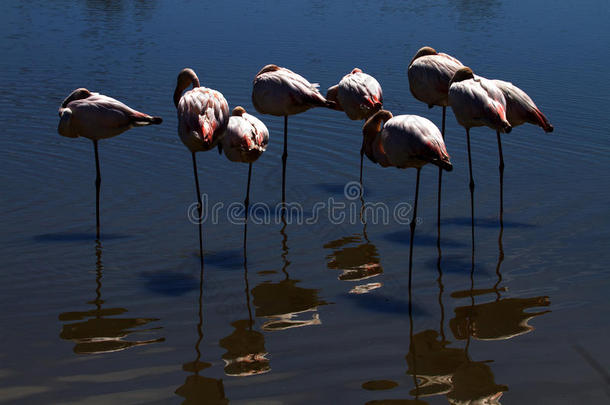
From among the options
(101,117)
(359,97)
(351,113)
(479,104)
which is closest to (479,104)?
(479,104)

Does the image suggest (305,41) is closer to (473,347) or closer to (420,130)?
(420,130)

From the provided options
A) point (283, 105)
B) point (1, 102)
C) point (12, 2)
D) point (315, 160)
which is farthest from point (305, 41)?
point (12, 2)

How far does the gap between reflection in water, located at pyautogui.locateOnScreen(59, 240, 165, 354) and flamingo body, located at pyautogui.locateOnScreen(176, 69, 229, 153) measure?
1.49 metres

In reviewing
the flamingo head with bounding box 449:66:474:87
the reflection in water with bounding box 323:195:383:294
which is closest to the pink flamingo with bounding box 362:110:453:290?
the reflection in water with bounding box 323:195:383:294

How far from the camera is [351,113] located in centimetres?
841

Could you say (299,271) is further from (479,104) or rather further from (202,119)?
(479,104)

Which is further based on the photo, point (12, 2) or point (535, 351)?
point (12, 2)

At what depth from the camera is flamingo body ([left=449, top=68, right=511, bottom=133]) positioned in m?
6.68

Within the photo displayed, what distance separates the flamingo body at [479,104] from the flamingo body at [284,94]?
4.96 feet

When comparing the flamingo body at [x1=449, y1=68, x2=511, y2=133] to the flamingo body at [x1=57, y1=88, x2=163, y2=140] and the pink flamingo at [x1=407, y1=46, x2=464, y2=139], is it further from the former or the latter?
the flamingo body at [x1=57, y1=88, x2=163, y2=140]

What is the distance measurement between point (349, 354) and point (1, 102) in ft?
30.4

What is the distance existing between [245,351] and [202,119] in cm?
219

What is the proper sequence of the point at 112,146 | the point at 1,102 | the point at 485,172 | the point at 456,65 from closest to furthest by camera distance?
1. the point at 456,65
2. the point at 485,172
3. the point at 112,146
4. the point at 1,102

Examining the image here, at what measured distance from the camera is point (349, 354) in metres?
4.97
